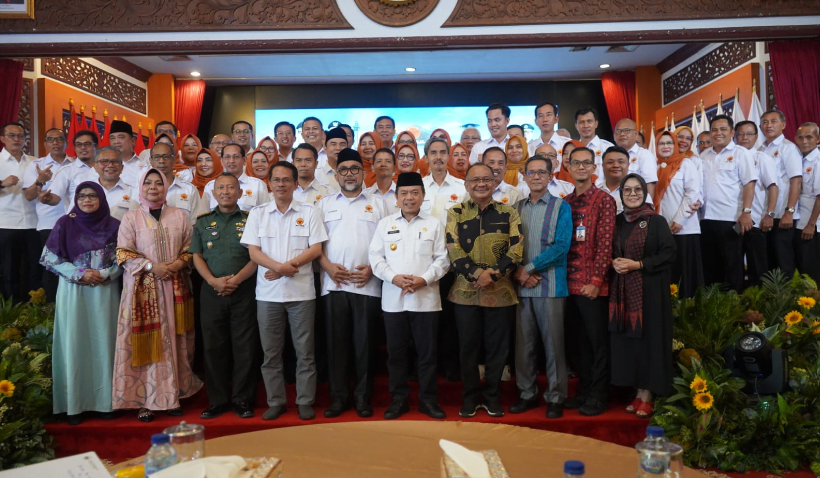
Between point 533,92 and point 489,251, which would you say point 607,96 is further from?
point 489,251

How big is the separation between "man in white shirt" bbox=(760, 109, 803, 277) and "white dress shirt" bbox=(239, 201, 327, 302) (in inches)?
170

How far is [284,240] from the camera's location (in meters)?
3.97

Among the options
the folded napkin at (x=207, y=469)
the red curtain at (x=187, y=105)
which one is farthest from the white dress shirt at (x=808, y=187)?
the red curtain at (x=187, y=105)

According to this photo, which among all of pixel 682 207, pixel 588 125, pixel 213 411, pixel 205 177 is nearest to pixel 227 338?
pixel 213 411

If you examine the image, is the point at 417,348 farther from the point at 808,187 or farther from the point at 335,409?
the point at 808,187

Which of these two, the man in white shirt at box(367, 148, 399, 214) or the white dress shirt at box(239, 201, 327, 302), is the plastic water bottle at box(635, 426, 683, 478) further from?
the man in white shirt at box(367, 148, 399, 214)

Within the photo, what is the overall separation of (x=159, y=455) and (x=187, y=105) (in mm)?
10663

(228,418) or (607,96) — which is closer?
(228,418)

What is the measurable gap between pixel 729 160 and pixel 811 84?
4.64 feet

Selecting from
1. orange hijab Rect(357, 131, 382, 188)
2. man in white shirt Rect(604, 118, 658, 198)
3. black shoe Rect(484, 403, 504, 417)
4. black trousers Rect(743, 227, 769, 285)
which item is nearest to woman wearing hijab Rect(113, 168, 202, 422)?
orange hijab Rect(357, 131, 382, 188)

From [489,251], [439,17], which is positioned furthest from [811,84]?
[489,251]

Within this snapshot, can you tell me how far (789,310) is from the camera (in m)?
4.33

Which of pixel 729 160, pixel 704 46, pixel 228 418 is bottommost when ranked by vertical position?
pixel 228 418

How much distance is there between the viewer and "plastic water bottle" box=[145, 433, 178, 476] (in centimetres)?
122
